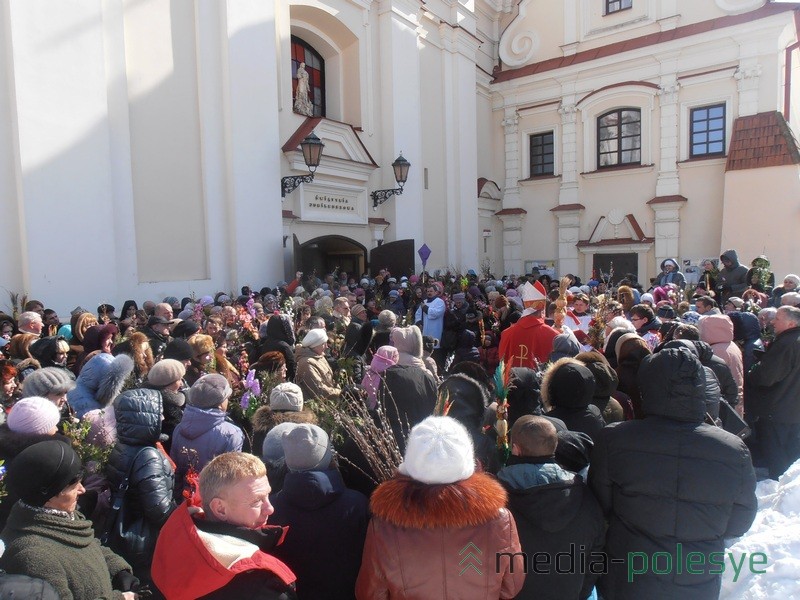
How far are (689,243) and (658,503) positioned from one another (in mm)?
15547

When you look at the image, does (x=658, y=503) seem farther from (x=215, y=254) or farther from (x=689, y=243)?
(x=689, y=243)

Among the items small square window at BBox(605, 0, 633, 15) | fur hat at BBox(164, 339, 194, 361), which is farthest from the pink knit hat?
small square window at BBox(605, 0, 633, 15)

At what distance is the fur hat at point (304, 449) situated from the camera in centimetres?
217

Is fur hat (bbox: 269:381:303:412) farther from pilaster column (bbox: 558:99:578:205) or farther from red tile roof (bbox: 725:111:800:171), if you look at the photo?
pilaster column (bbox: 558:99:578:205)

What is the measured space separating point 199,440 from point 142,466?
14.8 inches

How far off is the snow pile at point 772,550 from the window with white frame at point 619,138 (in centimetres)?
1489

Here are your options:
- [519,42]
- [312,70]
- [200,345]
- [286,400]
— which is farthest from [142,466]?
[519,42]

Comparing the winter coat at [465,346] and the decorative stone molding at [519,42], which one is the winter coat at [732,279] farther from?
the decorative stone molding at [519,42]

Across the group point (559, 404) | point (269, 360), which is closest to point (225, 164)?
point (269, 360)

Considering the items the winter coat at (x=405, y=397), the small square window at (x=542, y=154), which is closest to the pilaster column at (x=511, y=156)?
the small square window at (x=542, y=154)

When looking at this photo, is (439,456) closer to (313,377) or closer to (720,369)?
(313,377)

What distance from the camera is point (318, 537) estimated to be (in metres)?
2.09

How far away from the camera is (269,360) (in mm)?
4301

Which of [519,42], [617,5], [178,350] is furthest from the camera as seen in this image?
[519,42]
